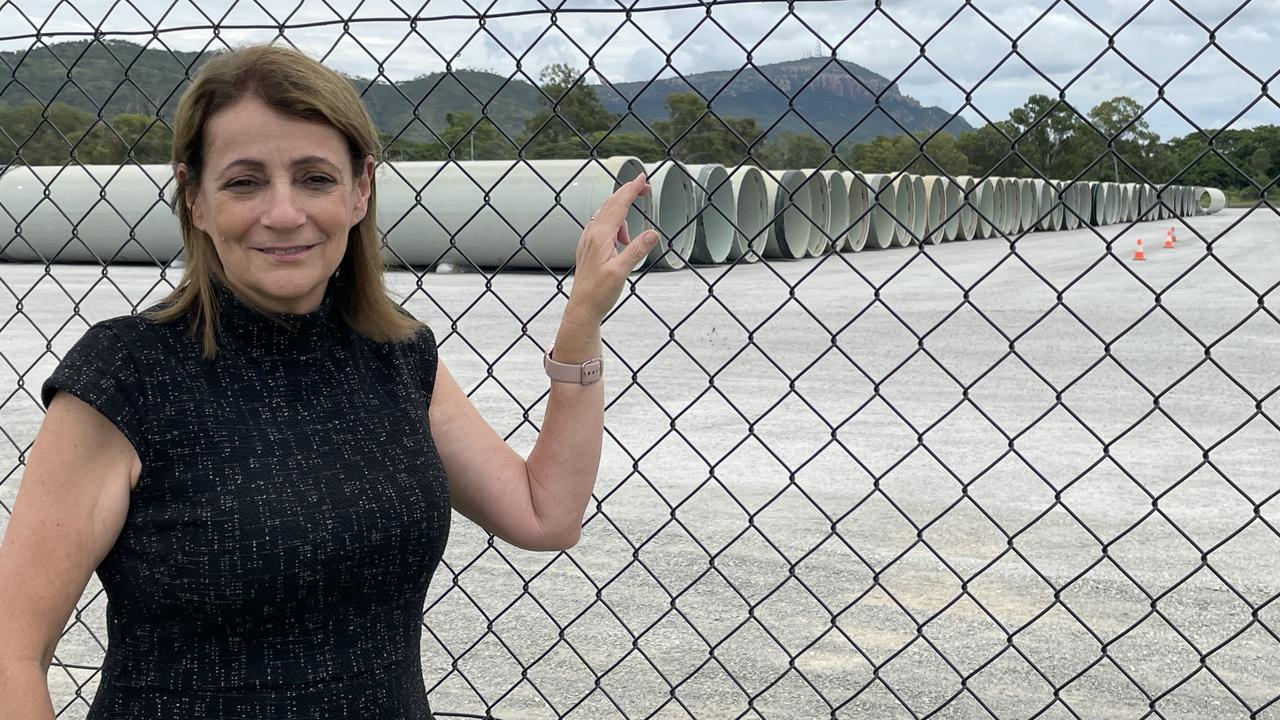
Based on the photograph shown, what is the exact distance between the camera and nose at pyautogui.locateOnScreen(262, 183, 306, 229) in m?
1.61

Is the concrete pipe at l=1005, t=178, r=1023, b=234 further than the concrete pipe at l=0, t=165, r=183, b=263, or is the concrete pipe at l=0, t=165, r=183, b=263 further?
the concrete pipe at l=1005, t=178, r=1023, b=234

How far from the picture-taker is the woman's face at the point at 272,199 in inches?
63.1

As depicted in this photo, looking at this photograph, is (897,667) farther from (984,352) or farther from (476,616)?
(984,352)

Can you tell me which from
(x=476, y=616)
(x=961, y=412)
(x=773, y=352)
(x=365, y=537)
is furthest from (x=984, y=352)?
(x=365, y=537)

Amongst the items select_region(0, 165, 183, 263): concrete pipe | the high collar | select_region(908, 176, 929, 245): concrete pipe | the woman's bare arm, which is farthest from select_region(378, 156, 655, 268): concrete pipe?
the woman's bare arm

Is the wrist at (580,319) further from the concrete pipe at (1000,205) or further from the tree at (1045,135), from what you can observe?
the concrete pipe at (1000,205)

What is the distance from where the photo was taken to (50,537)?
1.45m

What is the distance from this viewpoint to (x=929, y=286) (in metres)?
14.4

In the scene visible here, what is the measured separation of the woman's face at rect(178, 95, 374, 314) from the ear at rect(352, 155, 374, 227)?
0.17ft

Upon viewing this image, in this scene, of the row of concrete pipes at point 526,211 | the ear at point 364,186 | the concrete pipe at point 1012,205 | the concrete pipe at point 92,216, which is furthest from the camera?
the concrete pipe at point 1012,205

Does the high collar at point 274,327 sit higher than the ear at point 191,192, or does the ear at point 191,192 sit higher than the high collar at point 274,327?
the ear at point 191,192

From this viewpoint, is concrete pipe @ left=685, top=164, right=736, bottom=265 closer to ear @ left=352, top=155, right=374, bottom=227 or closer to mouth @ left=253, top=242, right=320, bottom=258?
ear @ left=352, top=155, right=374, bottom=227

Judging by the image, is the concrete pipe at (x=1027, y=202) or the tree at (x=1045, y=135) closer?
the tree at (x=1045, y=135)

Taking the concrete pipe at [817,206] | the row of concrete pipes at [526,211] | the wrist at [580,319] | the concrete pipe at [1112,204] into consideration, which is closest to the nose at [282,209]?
the wrist at [580,319]
